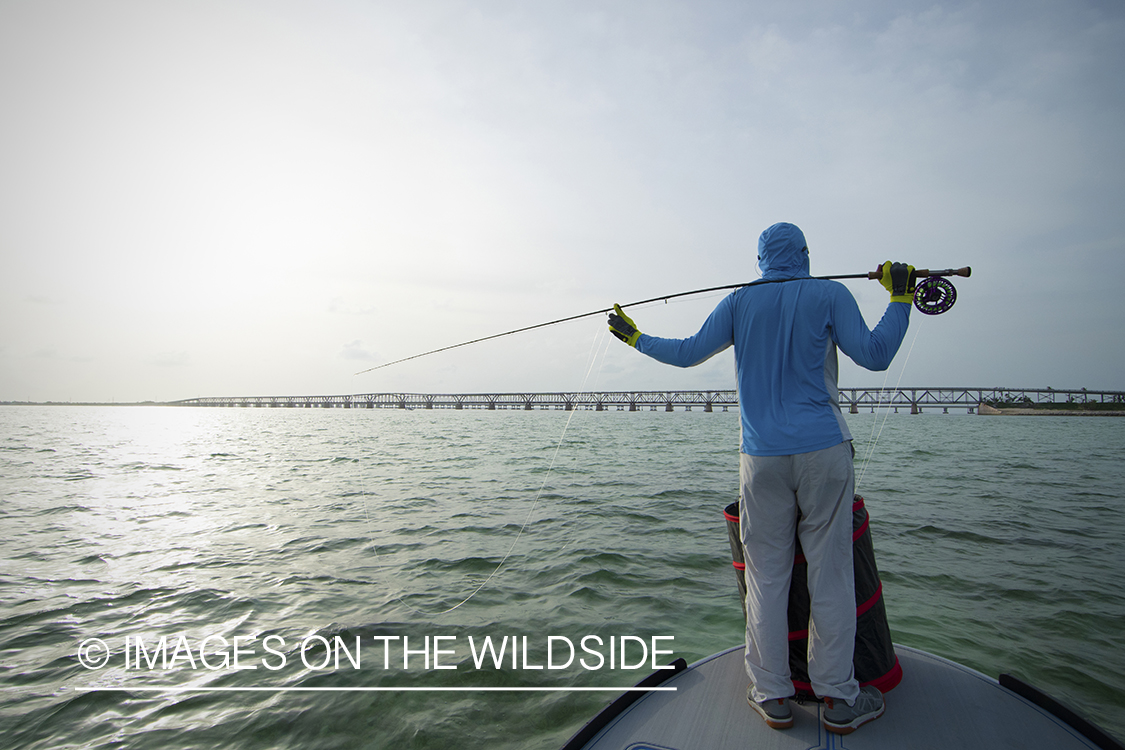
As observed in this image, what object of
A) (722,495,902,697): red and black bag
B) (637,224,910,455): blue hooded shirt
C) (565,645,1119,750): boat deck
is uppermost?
(637,224,910,455): blue hooded shirt

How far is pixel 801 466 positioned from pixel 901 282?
1.15m

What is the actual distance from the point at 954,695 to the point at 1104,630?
3648 mm

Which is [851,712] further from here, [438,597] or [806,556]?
[438,597]

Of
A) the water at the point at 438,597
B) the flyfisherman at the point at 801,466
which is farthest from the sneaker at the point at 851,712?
the water at the point at 438,597

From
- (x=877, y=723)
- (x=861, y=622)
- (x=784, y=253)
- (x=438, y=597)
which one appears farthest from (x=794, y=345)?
(x=438, y=597)

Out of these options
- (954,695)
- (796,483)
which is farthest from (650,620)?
(796,483)

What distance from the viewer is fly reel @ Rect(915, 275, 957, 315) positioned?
9.98 feet

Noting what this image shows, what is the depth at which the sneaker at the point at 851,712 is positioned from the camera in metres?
2.53

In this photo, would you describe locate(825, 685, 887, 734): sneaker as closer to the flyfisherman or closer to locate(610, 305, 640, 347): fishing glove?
the flyfisherman

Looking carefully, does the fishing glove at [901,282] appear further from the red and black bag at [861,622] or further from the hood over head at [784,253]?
the red and black bag at [861,622]

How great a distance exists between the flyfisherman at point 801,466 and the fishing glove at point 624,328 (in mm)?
733

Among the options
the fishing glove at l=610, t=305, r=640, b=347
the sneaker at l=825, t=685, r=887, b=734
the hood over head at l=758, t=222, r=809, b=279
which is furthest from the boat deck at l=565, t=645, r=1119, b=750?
the hood over head at l=758, t=222, r=809, b=279

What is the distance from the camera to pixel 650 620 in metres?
5.02

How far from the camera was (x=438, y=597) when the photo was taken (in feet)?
18.4
